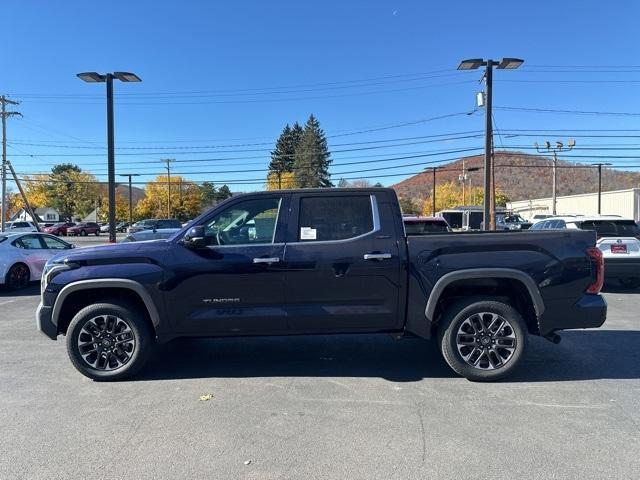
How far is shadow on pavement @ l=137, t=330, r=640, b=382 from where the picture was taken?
214 inches

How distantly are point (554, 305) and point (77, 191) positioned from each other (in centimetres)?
10256

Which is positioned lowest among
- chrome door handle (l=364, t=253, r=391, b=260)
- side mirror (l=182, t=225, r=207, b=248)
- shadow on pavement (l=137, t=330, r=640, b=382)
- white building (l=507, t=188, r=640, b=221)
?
shadow on pavement (l=137, t=330, r=640, b=382)

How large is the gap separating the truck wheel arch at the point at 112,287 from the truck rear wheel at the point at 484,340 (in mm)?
2925

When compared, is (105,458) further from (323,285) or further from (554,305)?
(554,305)

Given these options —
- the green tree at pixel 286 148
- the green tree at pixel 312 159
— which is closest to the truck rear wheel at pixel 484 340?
the green tree at pixel 312 159

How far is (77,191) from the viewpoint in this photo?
95.5 metres

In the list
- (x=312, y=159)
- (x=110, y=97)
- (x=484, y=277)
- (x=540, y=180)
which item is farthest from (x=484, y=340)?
(x=540, y=180)

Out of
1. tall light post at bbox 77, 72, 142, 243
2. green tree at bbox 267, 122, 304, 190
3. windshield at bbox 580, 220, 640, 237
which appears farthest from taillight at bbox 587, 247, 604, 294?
green tree at bbox 267, 122, 304, 190

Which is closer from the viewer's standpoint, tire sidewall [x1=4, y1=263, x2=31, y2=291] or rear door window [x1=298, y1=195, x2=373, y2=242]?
rear door window [x1=298, y1=195, x2=373, y2=242]

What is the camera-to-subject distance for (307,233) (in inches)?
205

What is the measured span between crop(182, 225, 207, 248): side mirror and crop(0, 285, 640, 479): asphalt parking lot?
140cm

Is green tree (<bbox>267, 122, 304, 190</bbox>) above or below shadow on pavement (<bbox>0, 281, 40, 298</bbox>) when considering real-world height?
above

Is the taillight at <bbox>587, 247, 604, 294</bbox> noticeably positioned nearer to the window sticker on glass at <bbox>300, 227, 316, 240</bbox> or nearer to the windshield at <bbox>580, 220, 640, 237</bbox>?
the window sticker on glass at <bbox>300, 227, 316, 240</bbox>

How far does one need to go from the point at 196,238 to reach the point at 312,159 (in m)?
82.4
